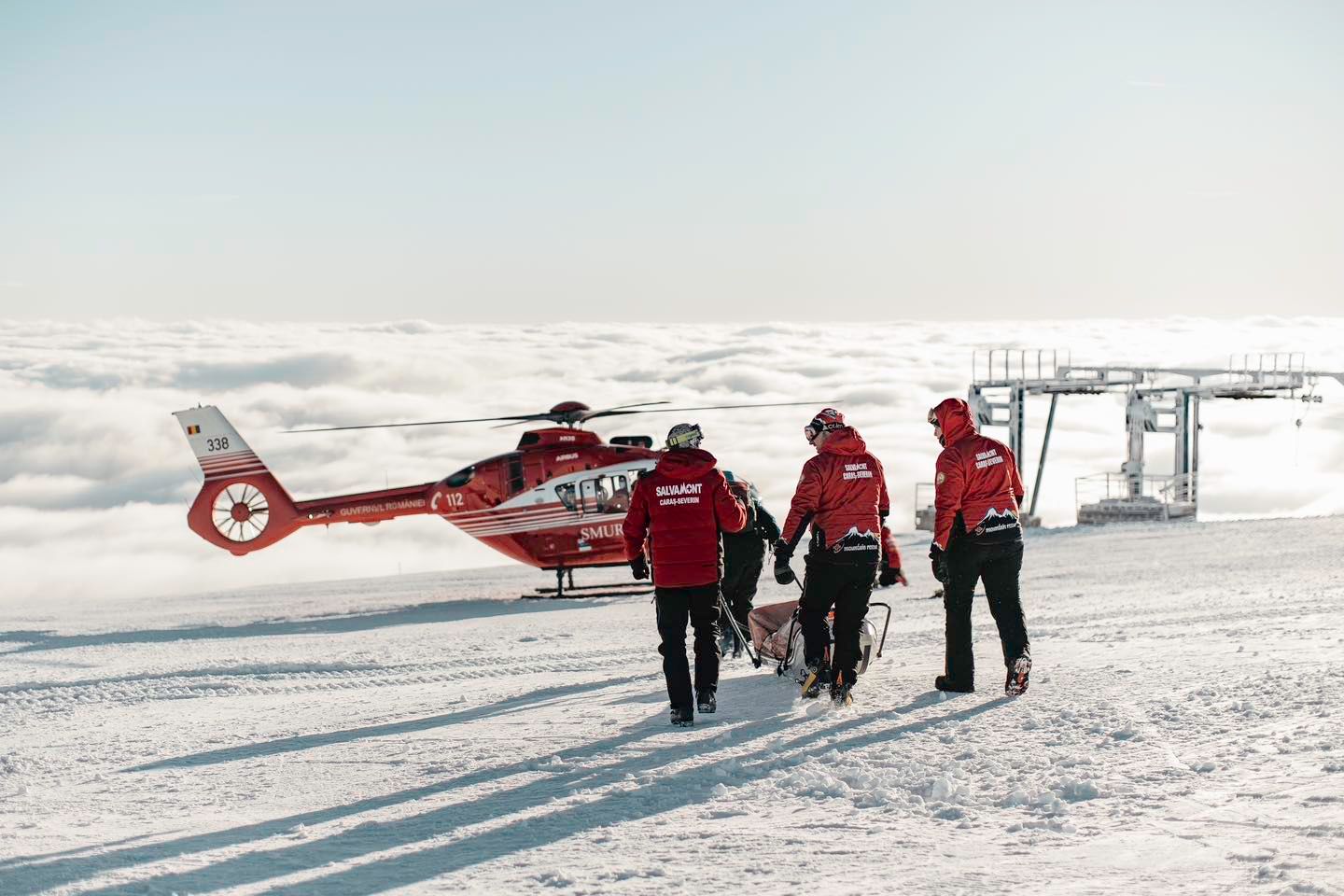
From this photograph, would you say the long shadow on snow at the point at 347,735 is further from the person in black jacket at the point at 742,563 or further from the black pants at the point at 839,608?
the black pants at the point at 839,608

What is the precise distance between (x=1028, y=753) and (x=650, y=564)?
259 cm

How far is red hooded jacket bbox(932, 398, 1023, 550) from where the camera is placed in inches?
308

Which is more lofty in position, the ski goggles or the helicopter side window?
the ski goggles

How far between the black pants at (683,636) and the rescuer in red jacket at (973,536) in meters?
1.46

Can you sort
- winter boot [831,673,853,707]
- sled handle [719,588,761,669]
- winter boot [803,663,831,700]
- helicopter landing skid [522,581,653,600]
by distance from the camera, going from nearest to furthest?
winter boot [831,673,853,707] < winter boot [803,663,831,700] < sled handle [719,588,761,669] < helicopter landing skid [522,581,653,600]

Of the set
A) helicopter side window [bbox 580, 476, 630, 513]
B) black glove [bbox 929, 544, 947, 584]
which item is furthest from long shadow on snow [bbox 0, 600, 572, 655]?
black glove [bbox 929, 544, 947, 584]

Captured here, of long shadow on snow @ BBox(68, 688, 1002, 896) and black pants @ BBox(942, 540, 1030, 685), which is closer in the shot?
long shadow on snow @ BBox(68, 688, 1002, 896)

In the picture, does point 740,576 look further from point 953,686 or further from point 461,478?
point 461,478

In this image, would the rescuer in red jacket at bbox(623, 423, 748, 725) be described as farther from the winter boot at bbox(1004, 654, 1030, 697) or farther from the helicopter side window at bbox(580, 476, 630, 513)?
the helicopter side window at bbox(580, 476, 630, 513)

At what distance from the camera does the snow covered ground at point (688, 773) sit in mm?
4863

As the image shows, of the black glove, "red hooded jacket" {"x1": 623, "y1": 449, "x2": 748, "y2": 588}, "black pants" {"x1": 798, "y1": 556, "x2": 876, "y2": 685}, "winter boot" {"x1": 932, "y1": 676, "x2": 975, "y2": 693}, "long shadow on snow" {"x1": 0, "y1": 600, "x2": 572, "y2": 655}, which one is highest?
"red hooded jacket" {"x1": 623, "y1": 449, "x2": 748, "y2": 588}

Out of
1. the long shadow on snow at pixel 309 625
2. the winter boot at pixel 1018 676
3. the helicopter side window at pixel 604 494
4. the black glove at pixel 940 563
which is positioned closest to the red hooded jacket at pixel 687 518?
the black glove at pixel 940 563

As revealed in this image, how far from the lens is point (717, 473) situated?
7555mm

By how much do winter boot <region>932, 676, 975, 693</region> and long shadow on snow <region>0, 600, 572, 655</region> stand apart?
8638mm
